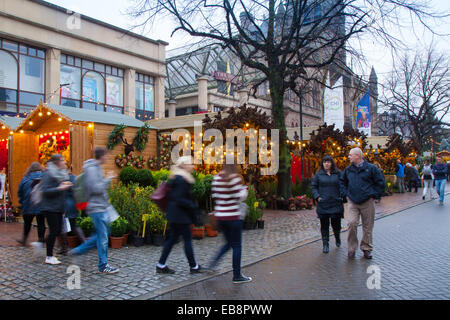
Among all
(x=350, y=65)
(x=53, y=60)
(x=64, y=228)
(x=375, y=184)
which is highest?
(x=53, y=60)

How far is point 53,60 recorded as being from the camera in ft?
77.7

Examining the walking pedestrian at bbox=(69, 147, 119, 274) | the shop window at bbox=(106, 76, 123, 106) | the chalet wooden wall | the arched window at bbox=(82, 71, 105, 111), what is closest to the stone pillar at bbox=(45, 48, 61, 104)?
the arched window at bbox=(82, 71, 105, 111)

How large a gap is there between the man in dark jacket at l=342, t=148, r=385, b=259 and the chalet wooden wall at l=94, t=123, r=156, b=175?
7754 mm

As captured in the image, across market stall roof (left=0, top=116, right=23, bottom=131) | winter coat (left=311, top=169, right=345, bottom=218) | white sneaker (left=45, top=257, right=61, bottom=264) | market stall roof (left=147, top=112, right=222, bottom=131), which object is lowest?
white sneaker (left=45, top=257, right=61, bottom=264)

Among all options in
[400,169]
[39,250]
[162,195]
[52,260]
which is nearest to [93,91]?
[400,169]

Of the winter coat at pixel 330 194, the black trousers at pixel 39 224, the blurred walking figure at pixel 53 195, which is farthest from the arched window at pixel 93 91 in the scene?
the winter coat at pixel 330 194

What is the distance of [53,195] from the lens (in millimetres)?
5633

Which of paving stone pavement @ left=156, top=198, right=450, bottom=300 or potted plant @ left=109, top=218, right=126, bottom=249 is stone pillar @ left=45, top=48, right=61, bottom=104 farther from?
paving stone pavement @ left=156, top=198, right=450, bottom=300

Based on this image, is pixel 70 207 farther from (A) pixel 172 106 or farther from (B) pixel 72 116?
(A) pixel 172 106

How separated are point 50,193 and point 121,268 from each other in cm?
162

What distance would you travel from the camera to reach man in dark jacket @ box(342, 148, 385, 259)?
614 cm

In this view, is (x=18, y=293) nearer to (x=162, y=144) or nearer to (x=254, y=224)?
(x=254, y=224)

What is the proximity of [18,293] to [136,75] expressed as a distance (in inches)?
1065
